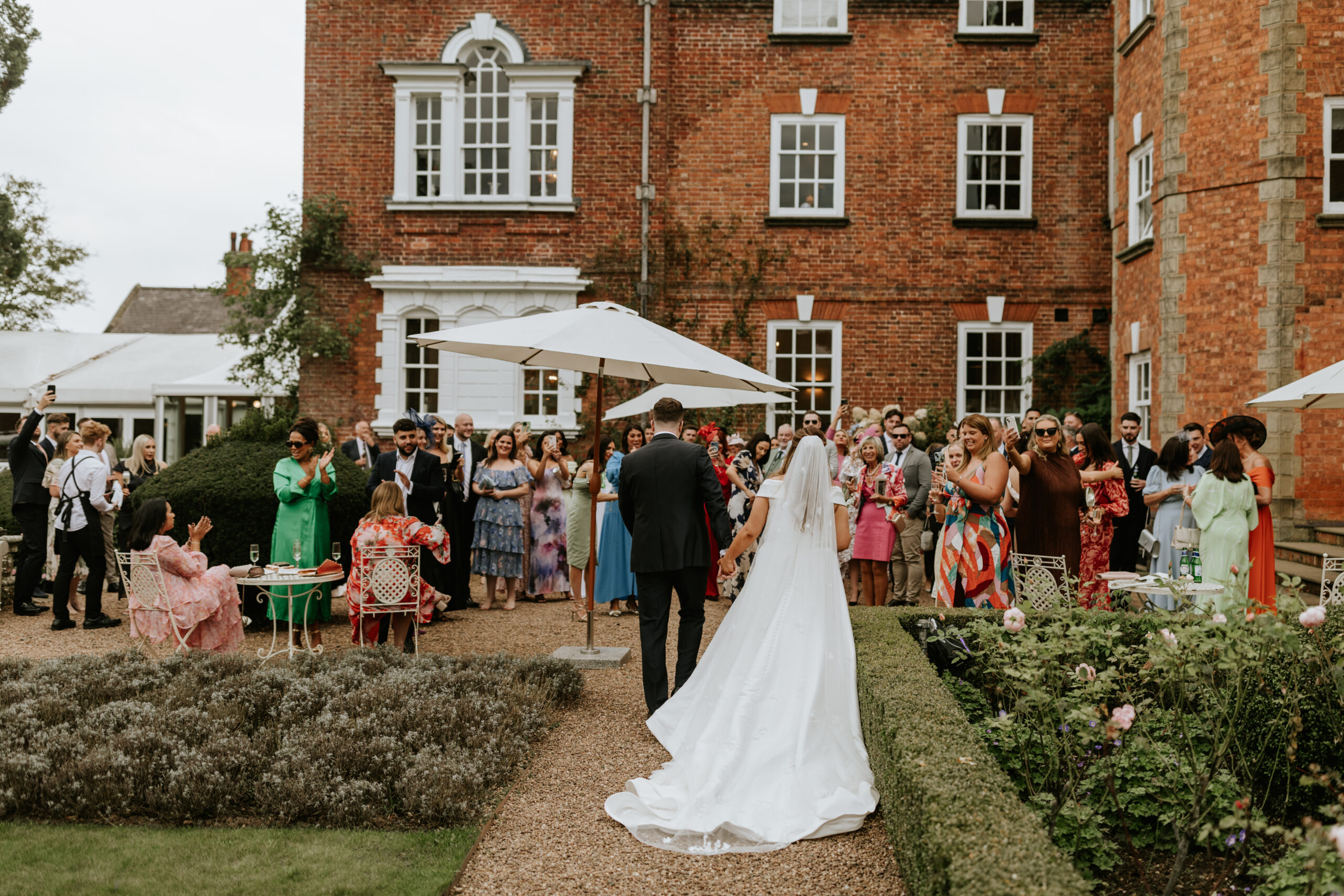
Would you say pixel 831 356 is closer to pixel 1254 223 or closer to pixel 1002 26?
pixel 1002 26

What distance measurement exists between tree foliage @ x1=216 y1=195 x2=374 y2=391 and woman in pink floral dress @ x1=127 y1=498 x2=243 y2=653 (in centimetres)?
844

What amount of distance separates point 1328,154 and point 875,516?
7589 millimetres

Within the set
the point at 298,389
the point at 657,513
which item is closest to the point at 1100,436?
the point at 657,513

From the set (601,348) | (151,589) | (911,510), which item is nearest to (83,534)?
(151,589)

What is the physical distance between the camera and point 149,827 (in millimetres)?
4562

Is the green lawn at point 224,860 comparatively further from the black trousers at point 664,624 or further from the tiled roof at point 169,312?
the tiled roof at point 169,312

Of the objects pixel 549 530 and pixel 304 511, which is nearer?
pixel 304 511

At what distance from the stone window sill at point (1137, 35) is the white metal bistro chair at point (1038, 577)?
9.72 m

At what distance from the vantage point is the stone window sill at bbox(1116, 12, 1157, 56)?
45.2ft

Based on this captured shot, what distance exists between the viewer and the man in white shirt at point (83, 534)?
9562 millimetres

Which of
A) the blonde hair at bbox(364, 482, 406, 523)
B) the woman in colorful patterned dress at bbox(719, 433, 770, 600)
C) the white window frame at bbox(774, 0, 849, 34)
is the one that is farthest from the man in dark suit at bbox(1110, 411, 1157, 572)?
the white window frame at bbox(774, 0, 849, 34)

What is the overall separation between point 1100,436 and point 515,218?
406 inches

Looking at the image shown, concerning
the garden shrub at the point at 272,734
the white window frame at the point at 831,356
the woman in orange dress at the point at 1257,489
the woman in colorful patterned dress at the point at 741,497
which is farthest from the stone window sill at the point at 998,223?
the garden shrub at the point at 272,734

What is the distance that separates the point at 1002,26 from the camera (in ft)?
52.2
